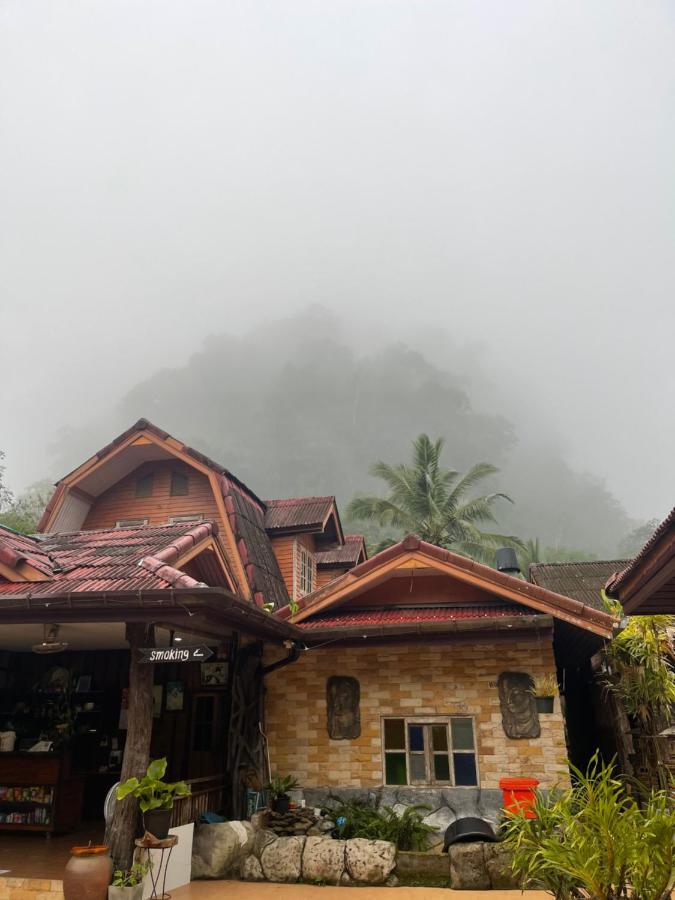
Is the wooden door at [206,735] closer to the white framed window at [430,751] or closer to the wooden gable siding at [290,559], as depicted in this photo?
the white framed window at [430,751]

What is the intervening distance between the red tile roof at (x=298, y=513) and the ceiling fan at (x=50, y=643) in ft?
22.4

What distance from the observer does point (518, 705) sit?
362 inches

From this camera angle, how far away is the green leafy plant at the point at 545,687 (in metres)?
9.07

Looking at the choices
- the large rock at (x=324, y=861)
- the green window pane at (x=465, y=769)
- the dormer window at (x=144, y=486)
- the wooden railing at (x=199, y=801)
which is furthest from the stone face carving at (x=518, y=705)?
the dormer window at (x=144, y=486)

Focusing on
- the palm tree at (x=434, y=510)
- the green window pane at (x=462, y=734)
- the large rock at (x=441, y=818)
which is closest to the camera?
the large rock at (x=441, y=818)

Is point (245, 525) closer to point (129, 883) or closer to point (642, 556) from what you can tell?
point (129, 883)

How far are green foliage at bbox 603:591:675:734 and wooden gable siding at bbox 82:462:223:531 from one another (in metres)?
8.01

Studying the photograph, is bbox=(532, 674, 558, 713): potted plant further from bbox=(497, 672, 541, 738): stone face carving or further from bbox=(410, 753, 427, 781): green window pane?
bbox=(410, 753, 427, 781): green window pane

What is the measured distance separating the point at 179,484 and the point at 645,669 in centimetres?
974

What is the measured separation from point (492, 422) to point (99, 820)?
10408 cm

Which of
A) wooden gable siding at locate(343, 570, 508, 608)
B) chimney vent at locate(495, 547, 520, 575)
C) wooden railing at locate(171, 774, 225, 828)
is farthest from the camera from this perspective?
chimney vent at locate(495, 547, 520, 575)

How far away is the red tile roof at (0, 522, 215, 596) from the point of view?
664cm

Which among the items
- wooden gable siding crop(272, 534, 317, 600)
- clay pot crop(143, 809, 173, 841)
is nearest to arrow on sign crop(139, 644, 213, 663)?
clay pot crop(143, 809, 173, 841)

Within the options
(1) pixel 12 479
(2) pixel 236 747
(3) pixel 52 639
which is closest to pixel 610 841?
(2) pixel 236 747
